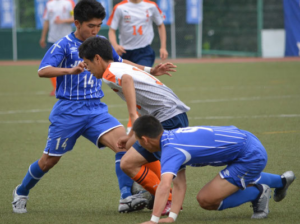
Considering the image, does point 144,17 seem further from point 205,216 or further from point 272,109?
point 205,216

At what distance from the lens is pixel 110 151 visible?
23.1 feet

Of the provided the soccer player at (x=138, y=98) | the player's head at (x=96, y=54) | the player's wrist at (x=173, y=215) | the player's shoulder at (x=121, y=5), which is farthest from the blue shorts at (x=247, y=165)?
the player's shoulder at (x=121, y=5)

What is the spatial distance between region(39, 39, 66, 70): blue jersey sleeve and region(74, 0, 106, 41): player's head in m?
0.23

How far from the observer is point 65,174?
5.88 metres

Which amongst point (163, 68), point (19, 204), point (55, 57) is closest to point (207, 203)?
point (163, 68)

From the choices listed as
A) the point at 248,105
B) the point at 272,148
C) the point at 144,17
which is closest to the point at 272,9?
the point at 248,105

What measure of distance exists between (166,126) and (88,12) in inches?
50.1

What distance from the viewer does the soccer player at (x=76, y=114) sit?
4.63m

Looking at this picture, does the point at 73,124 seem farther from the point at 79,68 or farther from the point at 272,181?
the point at 272,181

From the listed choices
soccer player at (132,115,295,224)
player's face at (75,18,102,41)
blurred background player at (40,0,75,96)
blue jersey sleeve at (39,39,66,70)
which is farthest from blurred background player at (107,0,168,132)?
blurred background player at (40,0,75,96)

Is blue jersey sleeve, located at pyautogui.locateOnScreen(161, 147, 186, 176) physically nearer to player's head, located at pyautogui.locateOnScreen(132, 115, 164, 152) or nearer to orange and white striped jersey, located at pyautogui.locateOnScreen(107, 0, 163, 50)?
player's head, located at pyautogui.locateOnScreen(132, 115, 164, 152)

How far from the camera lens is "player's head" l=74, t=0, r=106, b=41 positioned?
4.84m

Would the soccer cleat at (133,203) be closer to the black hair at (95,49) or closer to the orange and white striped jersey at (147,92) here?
the orange and white striped jersey at (147,92)

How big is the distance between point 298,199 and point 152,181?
1.30 metres
